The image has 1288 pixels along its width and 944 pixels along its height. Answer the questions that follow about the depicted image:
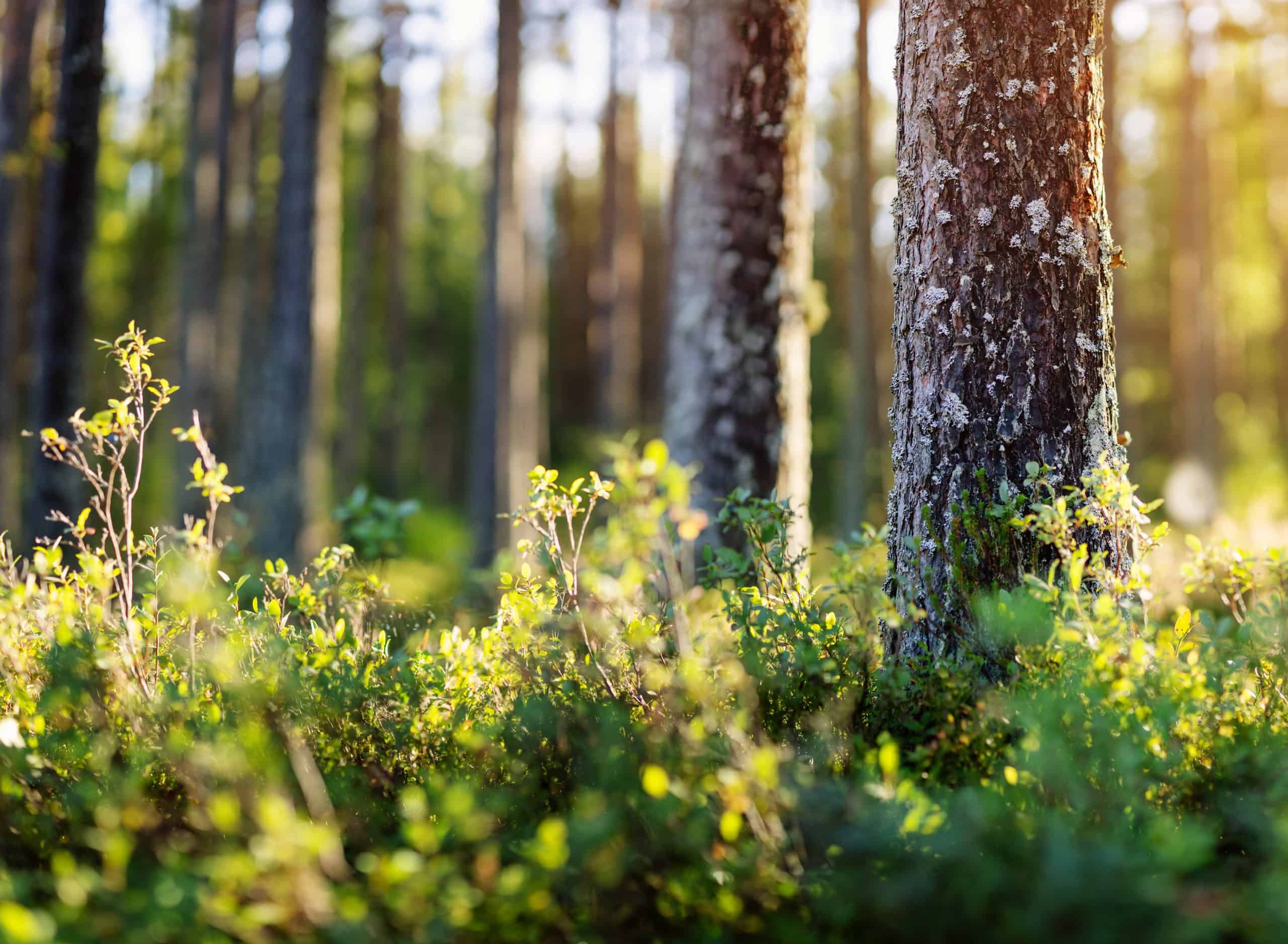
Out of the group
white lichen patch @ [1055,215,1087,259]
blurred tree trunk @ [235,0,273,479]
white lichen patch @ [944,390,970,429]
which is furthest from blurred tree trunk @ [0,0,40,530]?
white lichen patch @ [1055,215,1087,259]

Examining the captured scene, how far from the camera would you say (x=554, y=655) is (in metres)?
3.01

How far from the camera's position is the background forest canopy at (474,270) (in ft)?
30.3

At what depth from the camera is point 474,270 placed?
32531 mm

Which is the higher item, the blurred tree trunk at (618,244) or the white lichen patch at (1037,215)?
the blurred tree trunk at (618,244)

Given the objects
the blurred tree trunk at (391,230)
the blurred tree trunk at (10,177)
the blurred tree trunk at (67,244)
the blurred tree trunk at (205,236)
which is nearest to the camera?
the blurred tree trunk at (67,244)

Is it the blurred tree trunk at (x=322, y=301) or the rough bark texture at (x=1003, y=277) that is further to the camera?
the blurred tree trunk at (x=322, y=301)

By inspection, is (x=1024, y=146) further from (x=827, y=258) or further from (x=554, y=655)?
(x=827, y=258)

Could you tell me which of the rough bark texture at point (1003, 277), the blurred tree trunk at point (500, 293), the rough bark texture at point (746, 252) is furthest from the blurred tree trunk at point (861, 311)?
the rough bark texture at point (1003, 277)

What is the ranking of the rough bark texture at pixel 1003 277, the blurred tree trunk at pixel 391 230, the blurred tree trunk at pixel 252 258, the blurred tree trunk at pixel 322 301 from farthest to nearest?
the blurred tree trunk at pixel 391 230
the blurred tree trunk at pixel 252 258
the blurred tree trunk at pixel 322 301
the rough bark texture at pixel 1003 277

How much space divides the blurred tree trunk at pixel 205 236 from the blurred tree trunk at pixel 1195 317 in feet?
52.3

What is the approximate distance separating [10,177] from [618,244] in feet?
31.8

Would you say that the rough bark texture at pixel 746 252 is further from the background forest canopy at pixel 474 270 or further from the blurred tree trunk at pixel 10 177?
the blurred tree trunk at pixel 10 177

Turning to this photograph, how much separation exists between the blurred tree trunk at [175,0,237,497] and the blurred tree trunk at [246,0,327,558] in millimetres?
4329

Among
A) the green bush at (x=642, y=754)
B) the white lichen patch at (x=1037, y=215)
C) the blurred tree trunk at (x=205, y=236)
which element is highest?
the blurred tree trunk at (x=205, y=236)
